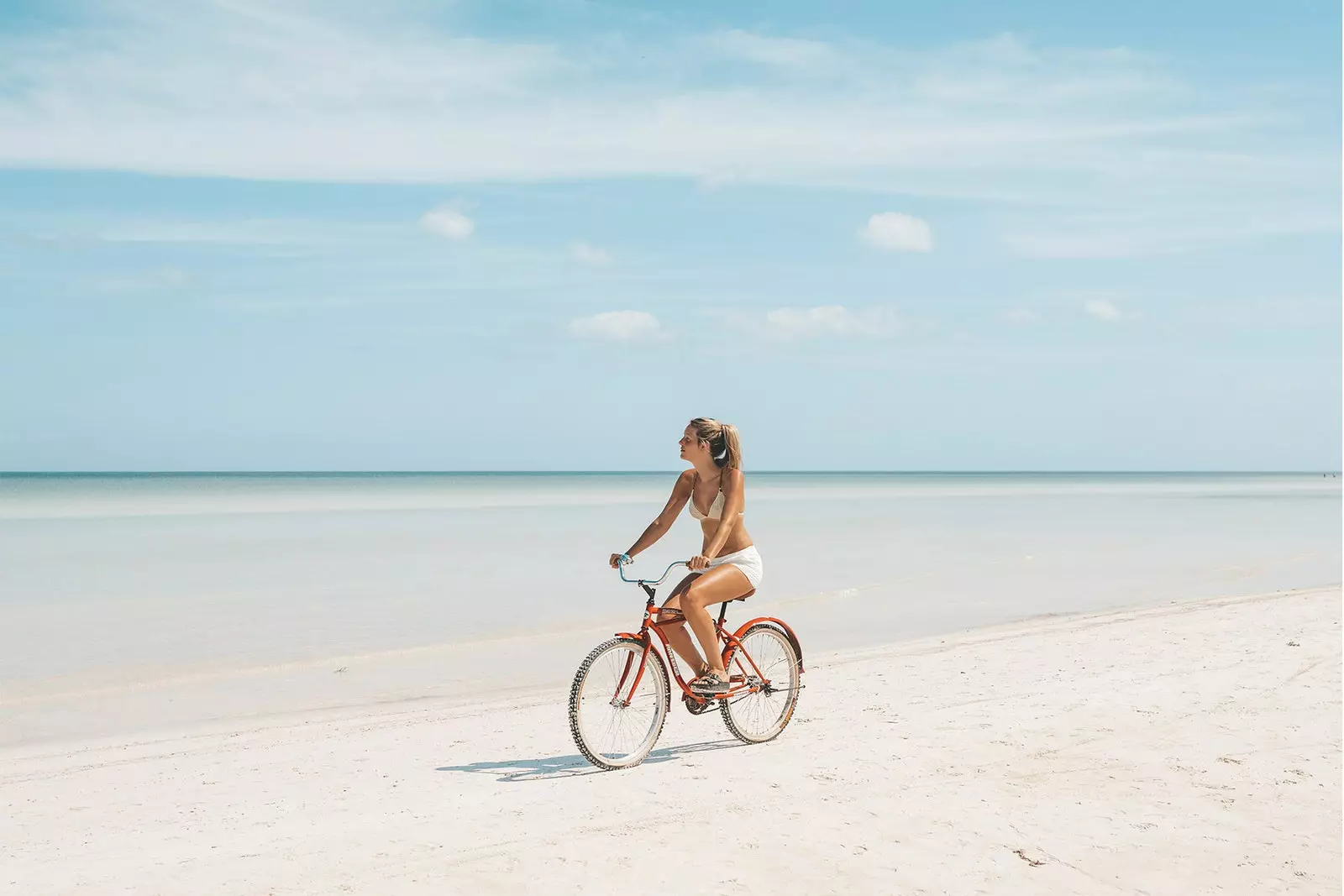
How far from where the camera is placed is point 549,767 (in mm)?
6789

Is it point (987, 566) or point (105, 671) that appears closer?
point (105, 671)

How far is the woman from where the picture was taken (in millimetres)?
6629

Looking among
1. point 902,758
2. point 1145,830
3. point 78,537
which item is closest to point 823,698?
point 902,758

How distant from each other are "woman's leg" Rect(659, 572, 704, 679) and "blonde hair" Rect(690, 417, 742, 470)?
0.68 meters

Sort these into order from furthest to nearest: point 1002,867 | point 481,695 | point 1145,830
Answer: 1. point 481,695
2. point 1145,830
3. point 1002,867

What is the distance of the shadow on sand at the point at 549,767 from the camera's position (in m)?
6.58

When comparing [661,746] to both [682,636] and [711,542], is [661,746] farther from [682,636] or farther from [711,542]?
[711,542]

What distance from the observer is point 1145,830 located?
5.42 metres

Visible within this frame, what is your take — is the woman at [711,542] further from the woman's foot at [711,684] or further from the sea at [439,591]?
the sea at [439,591]

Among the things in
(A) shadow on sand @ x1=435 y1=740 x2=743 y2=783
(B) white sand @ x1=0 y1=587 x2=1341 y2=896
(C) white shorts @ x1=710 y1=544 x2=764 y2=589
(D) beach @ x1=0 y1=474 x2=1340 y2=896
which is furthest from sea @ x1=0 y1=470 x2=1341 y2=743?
(C) white shorts @ x1=710 y1=544 x2=764 y2=589

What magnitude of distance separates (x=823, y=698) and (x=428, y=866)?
4.29 meters

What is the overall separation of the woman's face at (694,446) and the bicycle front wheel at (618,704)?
3.66 ft

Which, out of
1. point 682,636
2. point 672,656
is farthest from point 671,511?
point 672,656

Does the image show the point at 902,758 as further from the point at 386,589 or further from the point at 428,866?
the point at 386,589
